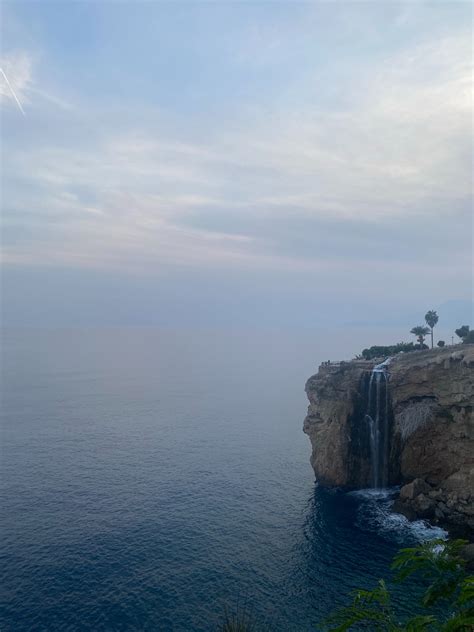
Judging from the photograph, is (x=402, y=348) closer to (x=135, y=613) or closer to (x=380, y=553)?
(x=380, y=553)

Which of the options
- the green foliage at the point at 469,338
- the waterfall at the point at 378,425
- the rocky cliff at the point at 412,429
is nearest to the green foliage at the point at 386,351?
the green foliage at the point at 469,338

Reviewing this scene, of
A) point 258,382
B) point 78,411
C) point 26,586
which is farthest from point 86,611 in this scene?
point 258,382

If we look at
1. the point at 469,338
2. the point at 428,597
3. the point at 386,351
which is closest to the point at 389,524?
the point at 469,338

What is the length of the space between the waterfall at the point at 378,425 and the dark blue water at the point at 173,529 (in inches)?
171

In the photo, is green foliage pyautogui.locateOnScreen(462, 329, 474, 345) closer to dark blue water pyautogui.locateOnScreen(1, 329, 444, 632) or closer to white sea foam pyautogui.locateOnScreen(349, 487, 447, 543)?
white sea foam pyautogui.locateOnScreen(349, 487, 447, 543)

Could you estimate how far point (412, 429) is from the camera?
6612 cm

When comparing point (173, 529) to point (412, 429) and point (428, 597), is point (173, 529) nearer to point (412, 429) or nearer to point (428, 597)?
point (412, 429)

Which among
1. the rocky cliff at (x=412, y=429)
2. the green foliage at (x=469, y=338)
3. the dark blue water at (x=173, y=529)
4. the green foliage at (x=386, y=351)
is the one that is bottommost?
the dark blue water at (x=173, y=529)

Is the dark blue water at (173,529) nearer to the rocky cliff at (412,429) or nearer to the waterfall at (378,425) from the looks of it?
the waterfall at (378,425)

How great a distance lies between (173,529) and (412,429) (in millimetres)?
35013

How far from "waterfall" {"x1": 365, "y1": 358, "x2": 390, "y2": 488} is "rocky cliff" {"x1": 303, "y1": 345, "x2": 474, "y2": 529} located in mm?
451

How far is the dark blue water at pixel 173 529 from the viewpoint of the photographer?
42219 mm

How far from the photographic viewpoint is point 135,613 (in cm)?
4100

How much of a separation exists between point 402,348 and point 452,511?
38.2 meters
